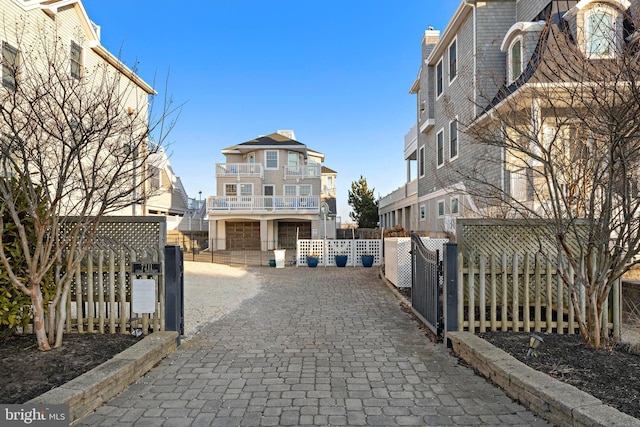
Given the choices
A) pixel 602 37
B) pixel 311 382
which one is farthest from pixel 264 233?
pixel 602 37

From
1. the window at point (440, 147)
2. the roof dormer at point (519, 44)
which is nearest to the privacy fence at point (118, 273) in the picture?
the roof dormer at point (519, 44)

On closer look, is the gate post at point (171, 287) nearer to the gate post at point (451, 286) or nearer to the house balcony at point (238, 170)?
the gate post at point (451, 286)

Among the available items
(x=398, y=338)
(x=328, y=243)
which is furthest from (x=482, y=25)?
(x=398, y=338)

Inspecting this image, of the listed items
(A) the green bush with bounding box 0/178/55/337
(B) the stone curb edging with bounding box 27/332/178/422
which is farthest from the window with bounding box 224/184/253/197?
(B) the stone curb edging with bounding box 27/332/178/422

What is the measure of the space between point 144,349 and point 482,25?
46.3 feet

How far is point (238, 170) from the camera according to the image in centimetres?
2827

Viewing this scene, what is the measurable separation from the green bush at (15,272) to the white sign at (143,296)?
901mm

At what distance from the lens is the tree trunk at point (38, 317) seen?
13.4 ft

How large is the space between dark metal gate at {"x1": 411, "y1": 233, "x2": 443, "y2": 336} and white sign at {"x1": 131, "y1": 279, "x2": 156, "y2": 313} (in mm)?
3865

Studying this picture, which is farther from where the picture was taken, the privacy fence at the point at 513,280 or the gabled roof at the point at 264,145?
the gabled roof at the point at 264,145

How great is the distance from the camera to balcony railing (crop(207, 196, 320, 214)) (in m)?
26.4

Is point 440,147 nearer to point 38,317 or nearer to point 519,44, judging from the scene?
point 519,44

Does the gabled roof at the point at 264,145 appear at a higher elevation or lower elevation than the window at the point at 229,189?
higher

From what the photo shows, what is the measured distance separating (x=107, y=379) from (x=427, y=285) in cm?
440
